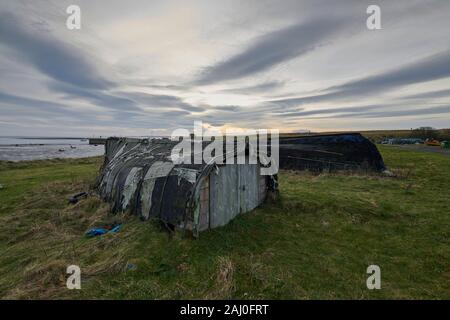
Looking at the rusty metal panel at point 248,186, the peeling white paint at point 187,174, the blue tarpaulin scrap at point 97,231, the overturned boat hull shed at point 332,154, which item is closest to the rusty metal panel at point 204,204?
the peeling white paint at point 187,174

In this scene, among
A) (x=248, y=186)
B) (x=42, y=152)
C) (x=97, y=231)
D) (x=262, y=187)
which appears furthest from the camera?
(x=42, y=152)

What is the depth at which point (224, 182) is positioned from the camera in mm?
6988

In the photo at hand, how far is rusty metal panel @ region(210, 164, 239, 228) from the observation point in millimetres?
6504

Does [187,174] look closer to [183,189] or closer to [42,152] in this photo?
[183,189]

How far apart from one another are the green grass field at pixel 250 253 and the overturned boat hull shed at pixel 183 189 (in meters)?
0.41

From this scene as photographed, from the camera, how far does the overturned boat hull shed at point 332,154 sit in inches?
611

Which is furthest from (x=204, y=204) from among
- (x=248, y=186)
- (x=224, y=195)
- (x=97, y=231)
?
(x=97, y=231)

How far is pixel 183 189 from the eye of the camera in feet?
20.8

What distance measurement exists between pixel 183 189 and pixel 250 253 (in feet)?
8.15

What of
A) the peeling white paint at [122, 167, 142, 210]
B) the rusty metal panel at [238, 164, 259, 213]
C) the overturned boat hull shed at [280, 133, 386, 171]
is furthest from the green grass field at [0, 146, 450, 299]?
the overturned boat hull shed at [280, 133, 386, 171]

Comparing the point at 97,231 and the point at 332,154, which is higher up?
the point at 332,154

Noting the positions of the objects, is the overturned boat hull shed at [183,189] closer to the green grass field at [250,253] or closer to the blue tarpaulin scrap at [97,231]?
the green grass field at [250,253]
